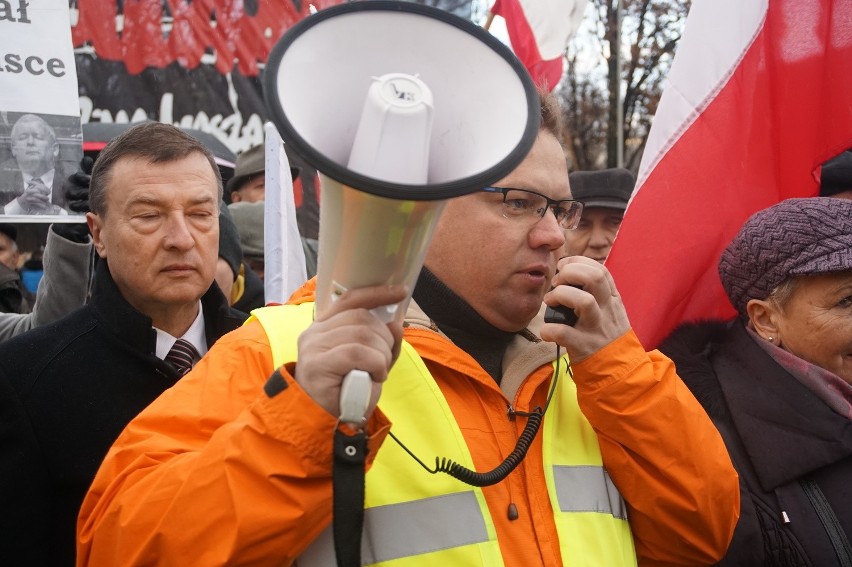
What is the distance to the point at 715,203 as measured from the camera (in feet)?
9.96

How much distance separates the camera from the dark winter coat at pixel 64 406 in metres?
2.01

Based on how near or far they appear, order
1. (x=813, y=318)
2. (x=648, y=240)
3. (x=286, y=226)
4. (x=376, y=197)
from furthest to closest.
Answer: (x=286, y=226) < (x=648, y=240) < (x=813, y=318) < (x=376, y=197)

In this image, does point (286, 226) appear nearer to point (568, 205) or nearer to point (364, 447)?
point (568, 205)

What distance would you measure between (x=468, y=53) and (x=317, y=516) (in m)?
0.79

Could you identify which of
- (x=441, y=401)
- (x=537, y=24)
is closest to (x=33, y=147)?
(x=441, y=401)

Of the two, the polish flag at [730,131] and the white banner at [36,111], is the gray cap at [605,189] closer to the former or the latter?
the polish flag at [730,131]

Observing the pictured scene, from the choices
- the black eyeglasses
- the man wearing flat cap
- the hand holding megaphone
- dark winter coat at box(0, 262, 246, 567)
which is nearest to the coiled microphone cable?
the hand holding megaphone

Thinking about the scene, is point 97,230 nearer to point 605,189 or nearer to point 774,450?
point 774,450

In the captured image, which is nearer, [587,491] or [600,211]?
[587,491]

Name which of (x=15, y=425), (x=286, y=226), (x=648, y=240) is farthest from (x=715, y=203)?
(x=15, y=425)

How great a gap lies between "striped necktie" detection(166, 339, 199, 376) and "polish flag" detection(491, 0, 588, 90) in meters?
3.03

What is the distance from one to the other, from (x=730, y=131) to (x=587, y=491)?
187 centimetres

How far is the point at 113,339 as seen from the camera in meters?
2.28

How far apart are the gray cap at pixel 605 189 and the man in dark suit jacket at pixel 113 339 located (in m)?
2.21
